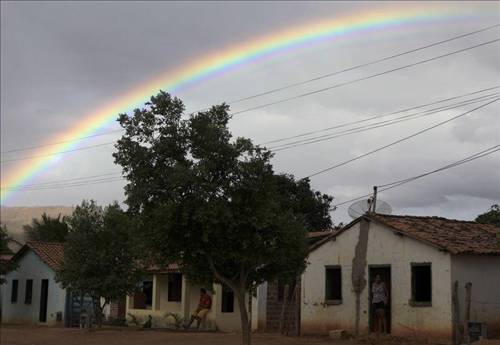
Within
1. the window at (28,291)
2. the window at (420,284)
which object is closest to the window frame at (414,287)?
the window at (420,284)

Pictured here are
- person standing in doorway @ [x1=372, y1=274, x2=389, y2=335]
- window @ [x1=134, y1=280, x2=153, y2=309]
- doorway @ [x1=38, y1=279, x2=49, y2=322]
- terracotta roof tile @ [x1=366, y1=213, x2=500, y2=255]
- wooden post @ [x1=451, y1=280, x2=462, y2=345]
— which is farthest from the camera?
doorway @ [x1=38, y1=279, x2=49, y2=322]

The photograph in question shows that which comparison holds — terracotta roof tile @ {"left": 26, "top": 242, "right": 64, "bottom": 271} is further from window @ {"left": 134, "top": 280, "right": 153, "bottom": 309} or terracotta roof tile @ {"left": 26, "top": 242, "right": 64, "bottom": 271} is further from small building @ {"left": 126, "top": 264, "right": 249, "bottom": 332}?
window @ {"left": 134, "top": 280, "right": 153, "bottom": 309}

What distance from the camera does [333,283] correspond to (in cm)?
2327

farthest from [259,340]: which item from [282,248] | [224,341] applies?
[282,248]

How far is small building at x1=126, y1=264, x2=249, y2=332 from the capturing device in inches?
1159

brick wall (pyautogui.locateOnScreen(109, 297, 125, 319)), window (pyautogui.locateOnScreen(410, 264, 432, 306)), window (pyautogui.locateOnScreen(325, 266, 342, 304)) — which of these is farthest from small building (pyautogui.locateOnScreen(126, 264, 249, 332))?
window (pyautogui.locateOnScreen(410, 264, 432, 306))

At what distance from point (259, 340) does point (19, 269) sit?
2268 centimetres

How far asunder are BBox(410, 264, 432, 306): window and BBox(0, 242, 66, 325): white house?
21011 mm

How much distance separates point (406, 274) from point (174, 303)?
576 inches

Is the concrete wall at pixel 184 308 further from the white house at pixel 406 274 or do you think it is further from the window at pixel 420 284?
the window at pixel 420 284

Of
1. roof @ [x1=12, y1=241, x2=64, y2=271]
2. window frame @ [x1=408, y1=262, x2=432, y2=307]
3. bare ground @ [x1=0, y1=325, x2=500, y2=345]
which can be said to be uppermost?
roof @ [x1=12, y1=241, x2=64, y2=271]

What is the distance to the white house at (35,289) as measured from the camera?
36.0 metres

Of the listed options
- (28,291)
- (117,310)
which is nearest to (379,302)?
(117,310)

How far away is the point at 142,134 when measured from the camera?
16141 mm
